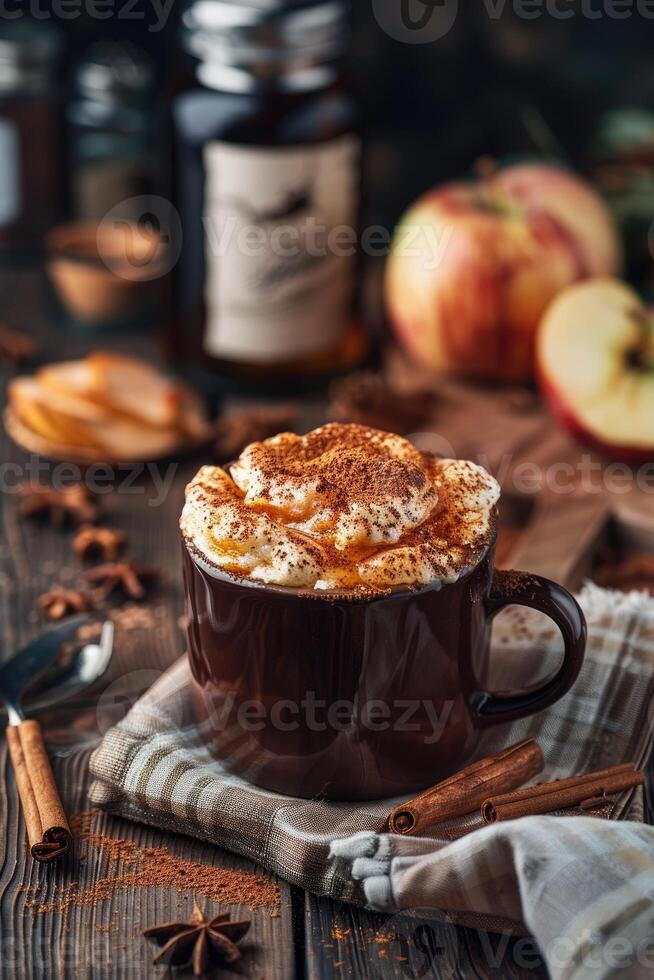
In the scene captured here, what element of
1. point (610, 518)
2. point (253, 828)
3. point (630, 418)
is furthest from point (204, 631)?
point (630, 418)

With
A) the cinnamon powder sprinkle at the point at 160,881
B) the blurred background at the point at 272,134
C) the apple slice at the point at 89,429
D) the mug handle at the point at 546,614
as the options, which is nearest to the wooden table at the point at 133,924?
the cinnamon powder sprinkle at the point at 160,881

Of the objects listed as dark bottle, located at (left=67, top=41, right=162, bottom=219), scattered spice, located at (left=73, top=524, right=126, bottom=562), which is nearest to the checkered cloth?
scattered spice, located at (left=73, top=524, right=126, bottom=562)

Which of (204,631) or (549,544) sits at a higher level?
(204,631)

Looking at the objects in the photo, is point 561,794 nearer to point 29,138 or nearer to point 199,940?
point 199,940

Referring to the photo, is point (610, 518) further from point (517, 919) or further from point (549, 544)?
point (517, 919)

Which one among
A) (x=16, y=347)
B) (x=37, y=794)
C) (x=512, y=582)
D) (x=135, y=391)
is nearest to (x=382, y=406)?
(x=135, y=391)

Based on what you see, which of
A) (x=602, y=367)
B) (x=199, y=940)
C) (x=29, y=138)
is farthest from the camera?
(x=29, y=138)

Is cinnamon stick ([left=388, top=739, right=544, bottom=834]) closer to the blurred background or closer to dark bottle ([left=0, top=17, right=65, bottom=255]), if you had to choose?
the blurred background
